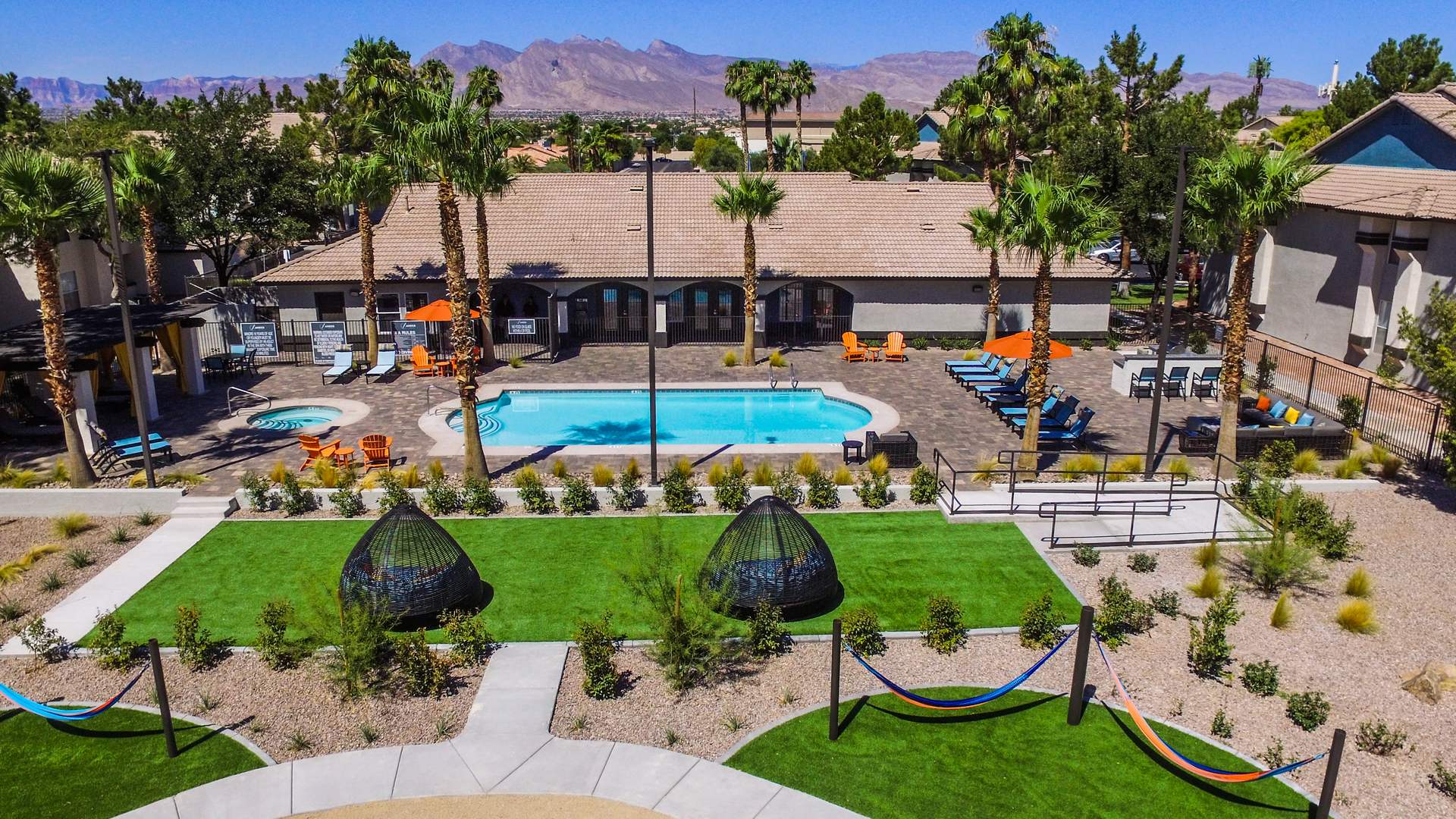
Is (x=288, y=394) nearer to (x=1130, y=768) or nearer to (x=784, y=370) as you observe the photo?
(x=784, y=370)

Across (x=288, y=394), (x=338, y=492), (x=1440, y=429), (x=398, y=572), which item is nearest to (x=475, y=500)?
(x=338, y=492)

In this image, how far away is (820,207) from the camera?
132ft

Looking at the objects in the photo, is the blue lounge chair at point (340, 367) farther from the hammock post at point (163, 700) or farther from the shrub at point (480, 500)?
the hammock post at point (163, 700)

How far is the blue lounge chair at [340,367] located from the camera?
31578mm

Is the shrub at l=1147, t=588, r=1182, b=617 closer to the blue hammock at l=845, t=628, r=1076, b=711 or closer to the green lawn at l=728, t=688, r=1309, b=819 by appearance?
the green lawn at l=728, t=688, r=1309, b=819

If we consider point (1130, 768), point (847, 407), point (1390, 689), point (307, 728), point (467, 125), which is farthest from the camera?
point (847, 407)

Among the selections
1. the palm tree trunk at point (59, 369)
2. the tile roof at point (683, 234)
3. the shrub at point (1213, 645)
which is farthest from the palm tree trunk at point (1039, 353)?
the palm tree trunk at point (59, 369)

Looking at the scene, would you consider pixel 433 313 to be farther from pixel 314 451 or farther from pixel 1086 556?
pixel 1086 556

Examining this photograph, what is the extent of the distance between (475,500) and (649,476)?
4186 mm

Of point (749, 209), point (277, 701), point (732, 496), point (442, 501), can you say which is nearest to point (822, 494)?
point (732, 496)

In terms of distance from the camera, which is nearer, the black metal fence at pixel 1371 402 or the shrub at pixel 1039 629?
the shrub at pixel 1039 629

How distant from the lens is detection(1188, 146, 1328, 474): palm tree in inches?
798

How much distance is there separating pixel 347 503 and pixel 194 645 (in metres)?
6.03

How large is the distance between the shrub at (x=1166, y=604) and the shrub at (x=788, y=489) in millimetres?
7222
